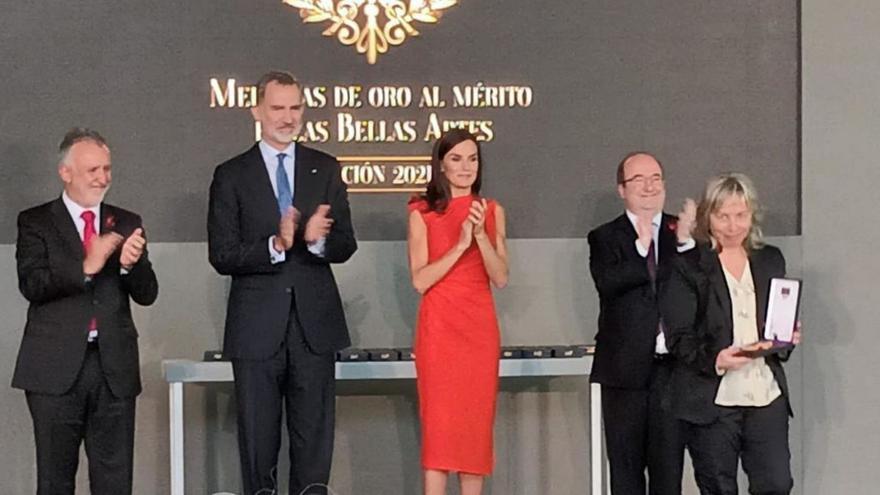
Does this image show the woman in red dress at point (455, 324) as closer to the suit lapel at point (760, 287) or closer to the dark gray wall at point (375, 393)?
the dark gray wall at point (375, 393)

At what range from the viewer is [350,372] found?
513 cm

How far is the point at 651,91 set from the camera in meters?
5.81

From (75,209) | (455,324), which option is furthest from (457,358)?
(75,209)

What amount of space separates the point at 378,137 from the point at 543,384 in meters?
1.26

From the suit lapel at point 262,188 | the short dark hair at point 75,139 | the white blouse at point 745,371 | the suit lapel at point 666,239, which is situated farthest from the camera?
the suit lapel at point 666,239

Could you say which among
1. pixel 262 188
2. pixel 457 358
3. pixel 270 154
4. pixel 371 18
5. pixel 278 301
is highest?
pixel 371 18

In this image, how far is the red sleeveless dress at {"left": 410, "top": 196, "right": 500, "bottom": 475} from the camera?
484 cm

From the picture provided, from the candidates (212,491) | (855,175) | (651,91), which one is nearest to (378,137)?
(651,91)

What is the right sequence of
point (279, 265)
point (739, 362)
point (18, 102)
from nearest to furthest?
point (739, 362) → point (279, 265) → point (18, 102)

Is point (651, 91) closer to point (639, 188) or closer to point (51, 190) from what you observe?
point (639, 188)

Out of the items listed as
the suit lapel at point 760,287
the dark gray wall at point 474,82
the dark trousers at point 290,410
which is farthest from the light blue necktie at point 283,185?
the suit lapel at point 760,287

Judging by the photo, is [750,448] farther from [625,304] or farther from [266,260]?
[266,260]

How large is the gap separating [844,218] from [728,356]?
1952mm

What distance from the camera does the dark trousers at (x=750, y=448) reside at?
4199 millimetres
